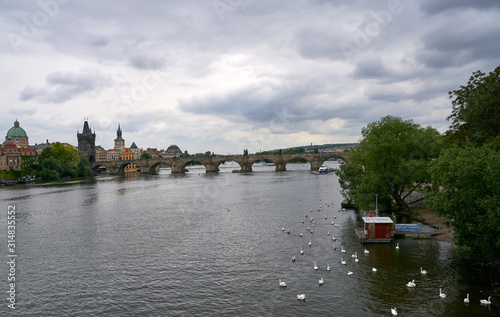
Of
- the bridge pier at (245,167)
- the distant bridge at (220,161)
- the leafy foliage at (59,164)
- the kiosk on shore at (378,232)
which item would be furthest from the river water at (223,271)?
the bridge pier at (245,167)

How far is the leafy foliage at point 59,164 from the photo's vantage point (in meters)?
131

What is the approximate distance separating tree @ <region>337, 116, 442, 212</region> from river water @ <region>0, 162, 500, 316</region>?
215 inches

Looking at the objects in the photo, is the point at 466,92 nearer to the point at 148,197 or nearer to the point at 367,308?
the point at 367,308

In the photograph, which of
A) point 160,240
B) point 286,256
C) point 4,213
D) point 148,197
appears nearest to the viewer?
point 286,256

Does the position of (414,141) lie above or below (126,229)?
above

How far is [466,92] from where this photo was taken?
136 feet

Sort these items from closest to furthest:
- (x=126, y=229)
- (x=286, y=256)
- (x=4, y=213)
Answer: (x=286, y=256), (x=126, y=229), (x=4, y=213)

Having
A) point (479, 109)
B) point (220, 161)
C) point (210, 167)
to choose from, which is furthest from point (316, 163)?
point (479, 109)

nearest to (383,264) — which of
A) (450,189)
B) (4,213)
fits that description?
(450,189)

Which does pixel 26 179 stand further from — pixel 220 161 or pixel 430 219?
pixel 430 219

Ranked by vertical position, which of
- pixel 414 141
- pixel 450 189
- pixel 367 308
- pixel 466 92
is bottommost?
pixel 367 308

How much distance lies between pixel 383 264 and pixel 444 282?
5.14 m

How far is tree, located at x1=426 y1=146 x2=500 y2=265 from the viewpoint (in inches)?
961

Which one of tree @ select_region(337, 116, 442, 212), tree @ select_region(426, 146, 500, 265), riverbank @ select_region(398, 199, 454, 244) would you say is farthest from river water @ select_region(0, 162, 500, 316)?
tree @ select_region(337, 116, 442, 212)
